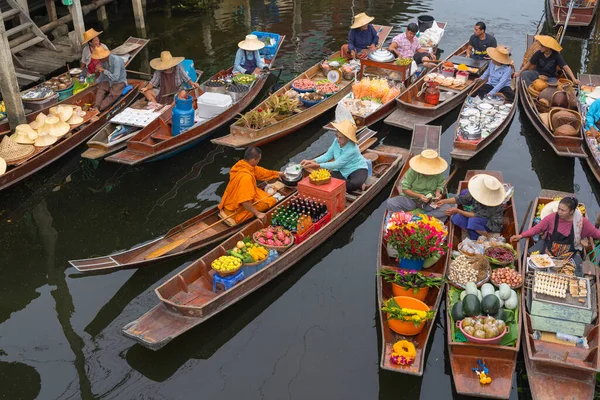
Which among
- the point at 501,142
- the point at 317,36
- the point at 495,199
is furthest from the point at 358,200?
the point at 317,36

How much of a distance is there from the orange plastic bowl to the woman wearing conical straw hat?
2646 millimetres

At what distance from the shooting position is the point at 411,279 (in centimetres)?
682

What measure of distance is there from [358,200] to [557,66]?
6.17m

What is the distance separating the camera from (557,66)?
12031 millimetres

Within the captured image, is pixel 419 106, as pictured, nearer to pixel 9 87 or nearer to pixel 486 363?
pixel 486 363

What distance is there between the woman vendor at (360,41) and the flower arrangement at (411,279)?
7.66 m

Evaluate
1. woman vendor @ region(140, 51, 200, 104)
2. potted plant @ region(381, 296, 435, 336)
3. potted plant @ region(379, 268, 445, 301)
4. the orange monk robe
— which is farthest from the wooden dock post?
potted plant @ region(381, 296, 435, 336)

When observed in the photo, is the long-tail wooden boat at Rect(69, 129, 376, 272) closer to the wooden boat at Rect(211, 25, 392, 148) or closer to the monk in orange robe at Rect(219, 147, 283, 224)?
the monk in orange robe at Rect(219, 147, 283, 224)

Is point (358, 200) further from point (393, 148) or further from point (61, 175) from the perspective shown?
point (61, 175)

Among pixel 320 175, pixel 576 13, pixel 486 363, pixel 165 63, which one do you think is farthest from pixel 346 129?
pixel 576 13

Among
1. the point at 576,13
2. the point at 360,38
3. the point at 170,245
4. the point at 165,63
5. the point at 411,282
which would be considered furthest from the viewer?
the point at 576,13

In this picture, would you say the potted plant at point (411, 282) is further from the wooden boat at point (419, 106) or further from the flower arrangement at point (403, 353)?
the wooden boat at point (419, 106)

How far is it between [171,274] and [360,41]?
7895 millimetres

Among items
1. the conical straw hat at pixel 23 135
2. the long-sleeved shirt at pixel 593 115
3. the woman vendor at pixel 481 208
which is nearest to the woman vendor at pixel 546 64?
the long-sleeved shirt at pixel 593 115
